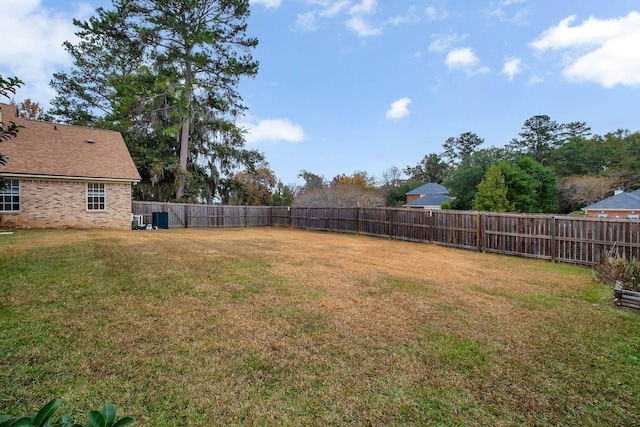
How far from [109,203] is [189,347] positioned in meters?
14.2

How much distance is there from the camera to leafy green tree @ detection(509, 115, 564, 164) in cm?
3897

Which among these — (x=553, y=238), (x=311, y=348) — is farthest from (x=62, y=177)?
(x=553, y=238)

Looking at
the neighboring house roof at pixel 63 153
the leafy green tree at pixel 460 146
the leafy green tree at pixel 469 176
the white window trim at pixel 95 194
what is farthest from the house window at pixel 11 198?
the leafy green tree at pixel 460 146

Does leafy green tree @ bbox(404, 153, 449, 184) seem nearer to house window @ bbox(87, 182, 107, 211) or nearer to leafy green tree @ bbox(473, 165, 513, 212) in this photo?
leafy green tree @ bbox(473, 165, 513, 212)

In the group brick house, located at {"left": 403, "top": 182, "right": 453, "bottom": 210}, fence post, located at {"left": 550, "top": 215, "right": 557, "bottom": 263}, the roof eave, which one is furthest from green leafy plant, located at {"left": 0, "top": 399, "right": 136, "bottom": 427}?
brick house, located at {"left": 403, "top": 182, "right": 453, "bottom": 210}

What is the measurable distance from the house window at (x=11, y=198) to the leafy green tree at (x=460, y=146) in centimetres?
5418

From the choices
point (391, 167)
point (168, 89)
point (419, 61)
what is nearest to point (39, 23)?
point (168, 89)

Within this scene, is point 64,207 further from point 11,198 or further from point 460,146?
point 460,146

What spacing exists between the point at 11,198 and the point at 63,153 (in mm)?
2796

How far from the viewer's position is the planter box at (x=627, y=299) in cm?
471

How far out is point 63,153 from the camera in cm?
1412

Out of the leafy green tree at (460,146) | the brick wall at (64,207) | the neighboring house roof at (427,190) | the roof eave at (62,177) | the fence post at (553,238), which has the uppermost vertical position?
the leafy green tree at (460,146)

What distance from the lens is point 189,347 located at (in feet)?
10.5

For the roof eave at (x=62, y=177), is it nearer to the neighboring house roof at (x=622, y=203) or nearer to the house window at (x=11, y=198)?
the house window at (x=11, y=198)
